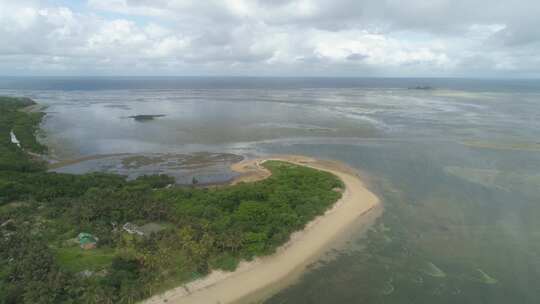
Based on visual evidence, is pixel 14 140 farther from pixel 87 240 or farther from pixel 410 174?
pixel 410 174

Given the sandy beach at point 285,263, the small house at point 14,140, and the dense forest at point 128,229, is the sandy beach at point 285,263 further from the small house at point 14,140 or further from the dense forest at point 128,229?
the small house at point 14,140

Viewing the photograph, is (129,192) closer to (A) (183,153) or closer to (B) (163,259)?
(B) (163,259)

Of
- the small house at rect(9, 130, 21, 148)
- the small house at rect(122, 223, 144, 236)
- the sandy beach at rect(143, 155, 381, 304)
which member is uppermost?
the small house at rect(9, 130, 21, 148)

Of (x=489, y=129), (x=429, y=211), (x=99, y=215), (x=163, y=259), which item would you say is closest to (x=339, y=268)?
(x=163, y=259)

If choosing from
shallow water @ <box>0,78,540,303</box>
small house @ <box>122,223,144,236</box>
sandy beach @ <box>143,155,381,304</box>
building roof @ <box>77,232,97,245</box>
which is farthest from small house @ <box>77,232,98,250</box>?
shallow water @ <box>0,78,540,303</box>

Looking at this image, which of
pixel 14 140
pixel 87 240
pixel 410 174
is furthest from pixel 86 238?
pixel 14 140

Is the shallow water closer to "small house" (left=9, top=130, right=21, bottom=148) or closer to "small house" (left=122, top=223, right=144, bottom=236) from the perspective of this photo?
"small house" (left=9, top=130, right=21, bottom=148)
